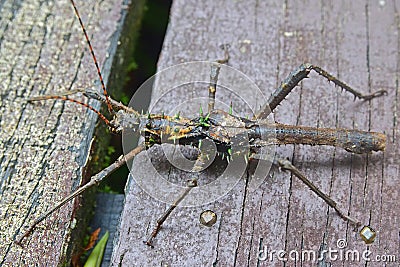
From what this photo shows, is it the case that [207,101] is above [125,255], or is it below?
above

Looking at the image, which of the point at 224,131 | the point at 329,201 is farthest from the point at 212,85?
the point at 329,201

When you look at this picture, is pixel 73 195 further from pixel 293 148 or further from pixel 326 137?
pixel 326 137

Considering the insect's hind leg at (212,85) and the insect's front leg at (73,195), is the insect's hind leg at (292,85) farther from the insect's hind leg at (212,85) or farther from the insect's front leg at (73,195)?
the insect's front leg at (73,195)

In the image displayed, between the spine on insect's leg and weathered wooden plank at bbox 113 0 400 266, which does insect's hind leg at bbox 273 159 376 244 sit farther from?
the spine on insect's leg

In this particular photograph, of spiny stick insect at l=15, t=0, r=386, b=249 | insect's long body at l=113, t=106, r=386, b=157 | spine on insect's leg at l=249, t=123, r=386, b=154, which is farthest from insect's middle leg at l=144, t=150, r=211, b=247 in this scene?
spine on insect's leg at l=249, t=123, r=386, b=154

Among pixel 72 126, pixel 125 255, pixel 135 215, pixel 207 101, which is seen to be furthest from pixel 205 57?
pixel 125 255

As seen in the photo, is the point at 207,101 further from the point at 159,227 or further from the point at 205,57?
the point at 159,227

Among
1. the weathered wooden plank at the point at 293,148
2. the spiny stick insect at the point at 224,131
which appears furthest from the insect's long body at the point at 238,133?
the weathered wooden plank at the point at 293,148
